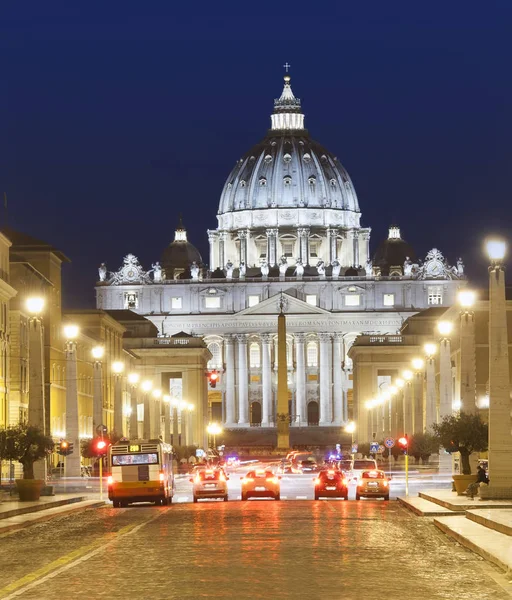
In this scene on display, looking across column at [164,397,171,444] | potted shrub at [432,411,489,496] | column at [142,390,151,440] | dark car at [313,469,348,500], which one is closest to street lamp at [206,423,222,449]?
column at [164,397,171,444]

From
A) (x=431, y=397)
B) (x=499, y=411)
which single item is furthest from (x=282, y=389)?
(x=499, y=411)

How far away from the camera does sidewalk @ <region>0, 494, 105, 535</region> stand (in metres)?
36.5

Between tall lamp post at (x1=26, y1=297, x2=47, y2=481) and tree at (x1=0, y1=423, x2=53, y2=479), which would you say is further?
tall lamp post at (x1=26, y1=297, x2=47, y2=481)

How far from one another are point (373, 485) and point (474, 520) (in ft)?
60.9

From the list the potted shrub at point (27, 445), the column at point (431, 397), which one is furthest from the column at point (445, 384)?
the potted shrub at point (27, 445)

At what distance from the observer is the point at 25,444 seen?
48750mm

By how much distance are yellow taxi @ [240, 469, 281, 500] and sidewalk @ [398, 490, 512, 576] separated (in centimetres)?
571

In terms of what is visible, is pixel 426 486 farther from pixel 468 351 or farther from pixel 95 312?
pixel 95 312

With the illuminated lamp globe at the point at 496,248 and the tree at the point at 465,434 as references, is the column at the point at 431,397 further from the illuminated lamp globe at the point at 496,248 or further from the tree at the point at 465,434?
the illuminated lamp globe at the point at 496,248

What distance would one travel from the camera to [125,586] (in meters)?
Result: 20.0

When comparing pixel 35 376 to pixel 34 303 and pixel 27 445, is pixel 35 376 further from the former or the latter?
pixel 34 303

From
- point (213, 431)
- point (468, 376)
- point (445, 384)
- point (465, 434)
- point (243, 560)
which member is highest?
point (445, 384)

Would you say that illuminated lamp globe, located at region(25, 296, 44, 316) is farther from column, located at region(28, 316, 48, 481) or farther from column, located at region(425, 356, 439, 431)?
column, located at region(425, 356, 439, 431)

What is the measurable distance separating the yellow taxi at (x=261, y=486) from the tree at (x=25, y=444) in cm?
686
